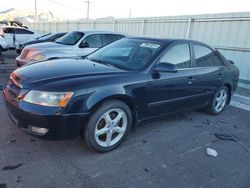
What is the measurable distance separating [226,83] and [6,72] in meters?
6.83

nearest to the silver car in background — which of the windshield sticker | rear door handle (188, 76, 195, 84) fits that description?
the windshield sticker

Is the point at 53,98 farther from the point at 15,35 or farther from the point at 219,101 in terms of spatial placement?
the point at 15,35

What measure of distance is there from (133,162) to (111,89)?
38.6 inches

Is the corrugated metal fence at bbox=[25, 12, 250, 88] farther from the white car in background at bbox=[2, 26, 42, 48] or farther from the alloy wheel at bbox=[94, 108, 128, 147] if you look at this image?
the white car in background at bbox=[2, 26, 42, 48]

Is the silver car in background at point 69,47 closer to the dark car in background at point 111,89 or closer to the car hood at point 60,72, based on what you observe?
the dark car in background at point 111,89

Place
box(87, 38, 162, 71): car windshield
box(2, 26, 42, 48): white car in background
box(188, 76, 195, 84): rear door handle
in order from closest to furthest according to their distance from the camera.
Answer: box(87, 38, 162, 71): car windshield → box(188, 76, 195, 84): rear door handle → box(2, 26, 42, 48): white car in background

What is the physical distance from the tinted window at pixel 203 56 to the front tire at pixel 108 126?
189 cm

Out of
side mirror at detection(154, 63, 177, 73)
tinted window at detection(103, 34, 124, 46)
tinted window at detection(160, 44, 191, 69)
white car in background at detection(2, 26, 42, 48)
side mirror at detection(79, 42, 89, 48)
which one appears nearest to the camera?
side mirror at detection(154, 63, 177, 73)

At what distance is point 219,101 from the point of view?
534cm

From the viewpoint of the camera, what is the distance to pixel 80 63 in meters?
3.75

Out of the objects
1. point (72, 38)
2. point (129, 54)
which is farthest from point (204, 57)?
point (72, 38)

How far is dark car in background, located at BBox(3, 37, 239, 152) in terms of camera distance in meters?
2.86

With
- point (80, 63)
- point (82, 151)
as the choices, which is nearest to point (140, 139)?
point (82, 151)

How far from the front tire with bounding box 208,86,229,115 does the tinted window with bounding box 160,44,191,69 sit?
1306mm
